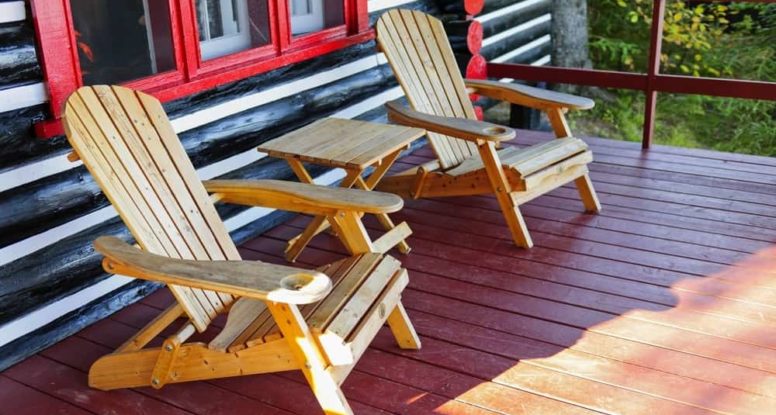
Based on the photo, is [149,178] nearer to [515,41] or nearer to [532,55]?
[515,41]

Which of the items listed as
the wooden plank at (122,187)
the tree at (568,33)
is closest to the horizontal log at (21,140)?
the wooden plank at (122,187)

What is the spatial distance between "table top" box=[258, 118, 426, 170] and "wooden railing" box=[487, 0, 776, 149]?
65.6 inches

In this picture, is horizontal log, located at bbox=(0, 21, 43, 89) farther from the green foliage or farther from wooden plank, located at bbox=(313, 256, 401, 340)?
the green foliage

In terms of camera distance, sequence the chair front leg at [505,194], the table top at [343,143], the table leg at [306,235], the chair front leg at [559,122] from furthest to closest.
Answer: the chair front leg at [559,122], the chair front leg at [505,194], the table leg at [306,235], the table top at [343,143]

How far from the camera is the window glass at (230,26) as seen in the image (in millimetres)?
3367

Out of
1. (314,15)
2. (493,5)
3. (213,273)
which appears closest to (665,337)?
(213,273)

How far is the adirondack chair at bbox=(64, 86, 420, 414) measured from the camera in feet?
6.96

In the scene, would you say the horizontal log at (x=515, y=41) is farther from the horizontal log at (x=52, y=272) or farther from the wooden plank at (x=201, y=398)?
the wooden plank at (x=201, y=398)

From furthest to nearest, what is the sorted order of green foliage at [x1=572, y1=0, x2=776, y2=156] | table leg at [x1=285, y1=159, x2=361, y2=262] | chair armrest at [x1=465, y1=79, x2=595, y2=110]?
Answer: green foliage at [x1=572, y1=0, x2=776, y2=156], chair armrest at [x1=465, y1=79, x2=595, y2=110], table leg at [x1=285, y1=159, x2=361, y2=262]

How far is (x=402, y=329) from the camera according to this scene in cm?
267

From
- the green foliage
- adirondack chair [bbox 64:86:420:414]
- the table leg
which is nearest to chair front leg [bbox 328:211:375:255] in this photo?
adirondack chair [bbox 64:86:420:414]

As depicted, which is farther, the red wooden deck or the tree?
the tree

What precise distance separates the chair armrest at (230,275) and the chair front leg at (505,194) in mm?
1491

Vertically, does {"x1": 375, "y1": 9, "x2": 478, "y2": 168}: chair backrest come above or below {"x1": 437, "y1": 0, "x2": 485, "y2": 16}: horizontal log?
below
